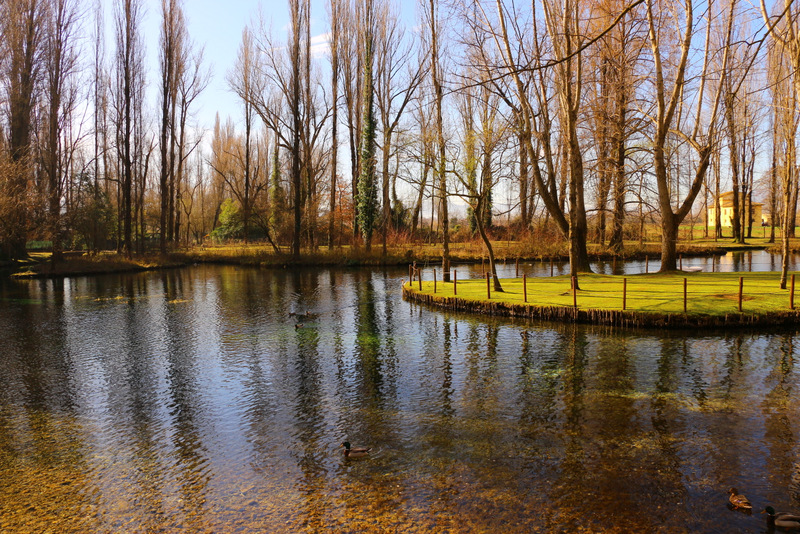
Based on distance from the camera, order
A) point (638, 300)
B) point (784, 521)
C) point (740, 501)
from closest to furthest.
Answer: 1. point (784, 521)
2. point (740, 501)
3. point (638, 300)

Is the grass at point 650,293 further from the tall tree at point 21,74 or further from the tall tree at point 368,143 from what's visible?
the tall tree at point 21,74

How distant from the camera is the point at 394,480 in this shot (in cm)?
678

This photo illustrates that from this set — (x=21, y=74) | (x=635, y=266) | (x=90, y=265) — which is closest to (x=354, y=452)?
(x=635, y=266)

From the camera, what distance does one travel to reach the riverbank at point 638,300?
14.8 metres

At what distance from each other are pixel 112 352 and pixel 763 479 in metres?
13.3

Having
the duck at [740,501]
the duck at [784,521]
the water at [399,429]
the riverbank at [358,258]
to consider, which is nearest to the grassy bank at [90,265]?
the riverbank at [358,258]

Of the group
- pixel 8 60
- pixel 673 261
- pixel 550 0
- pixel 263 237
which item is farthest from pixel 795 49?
pixel 263 237

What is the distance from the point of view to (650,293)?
1822 cm

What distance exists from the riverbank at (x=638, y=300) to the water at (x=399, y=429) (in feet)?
2.36

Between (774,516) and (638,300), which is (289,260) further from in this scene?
(774,516)

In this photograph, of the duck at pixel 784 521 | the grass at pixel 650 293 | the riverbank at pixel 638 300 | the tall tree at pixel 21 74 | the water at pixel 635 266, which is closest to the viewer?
the duck at pixel 784 521

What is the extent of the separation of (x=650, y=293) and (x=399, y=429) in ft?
42.0

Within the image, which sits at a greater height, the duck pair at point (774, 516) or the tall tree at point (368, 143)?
the tall tree at point (368, 143)

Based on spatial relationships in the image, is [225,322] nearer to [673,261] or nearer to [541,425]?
[541,425]
